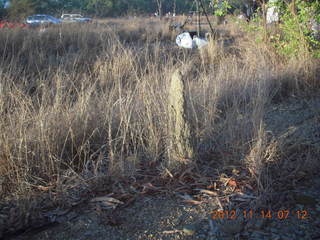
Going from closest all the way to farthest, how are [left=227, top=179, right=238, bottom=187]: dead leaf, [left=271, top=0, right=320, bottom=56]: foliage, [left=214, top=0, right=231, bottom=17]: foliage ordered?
[left=227, top=179, right=238, bottom=187]: dead leaf
[left=271, top=0, right=320, bottom=56]: foliage
[left=214, top=0, right=231, bottom=17]: foliage

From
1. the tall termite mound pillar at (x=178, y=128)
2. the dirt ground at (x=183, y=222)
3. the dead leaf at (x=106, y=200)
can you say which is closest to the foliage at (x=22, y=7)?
the tall termite mound pillar at (x=178, y=128)

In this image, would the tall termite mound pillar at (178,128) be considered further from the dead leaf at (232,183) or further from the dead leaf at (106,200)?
the dead leaf at (106,200)

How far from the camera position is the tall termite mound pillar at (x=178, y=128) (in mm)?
2762

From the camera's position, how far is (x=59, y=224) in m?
2.31

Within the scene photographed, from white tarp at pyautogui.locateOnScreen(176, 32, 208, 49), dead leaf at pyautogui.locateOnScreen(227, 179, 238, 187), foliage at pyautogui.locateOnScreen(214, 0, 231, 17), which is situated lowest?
dead leaf at pyautogui.locateOnScreen(227, 179, 238, 187)

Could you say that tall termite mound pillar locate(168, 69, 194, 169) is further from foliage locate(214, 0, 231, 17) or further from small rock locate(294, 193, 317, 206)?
foliage locate(214, 0, 231, 17)

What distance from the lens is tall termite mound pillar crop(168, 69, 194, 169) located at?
9.06 feet

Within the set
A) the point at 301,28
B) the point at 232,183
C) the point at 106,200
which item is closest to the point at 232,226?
the point at 232,183

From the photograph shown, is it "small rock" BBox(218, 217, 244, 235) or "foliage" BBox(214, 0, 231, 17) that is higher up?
"foliage" BBox(214, 0, 231, 17)

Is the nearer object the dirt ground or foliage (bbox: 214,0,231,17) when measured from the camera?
the dirt ground

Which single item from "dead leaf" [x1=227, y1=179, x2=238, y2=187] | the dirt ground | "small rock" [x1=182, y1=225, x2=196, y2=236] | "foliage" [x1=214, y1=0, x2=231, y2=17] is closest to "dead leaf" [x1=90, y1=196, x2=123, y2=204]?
the dirt ground
